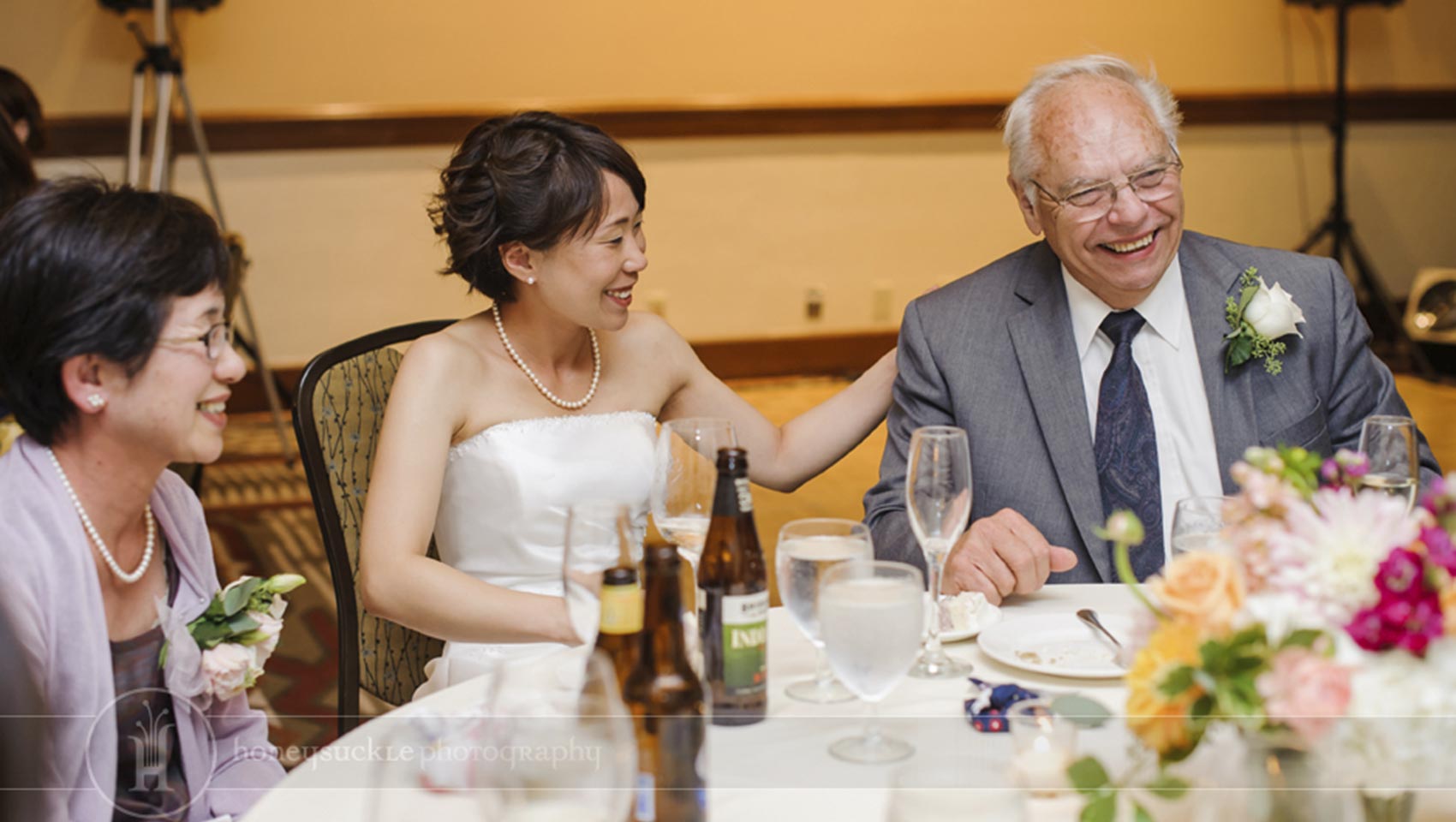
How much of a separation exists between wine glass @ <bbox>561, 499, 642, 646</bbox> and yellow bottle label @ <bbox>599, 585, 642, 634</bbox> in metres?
0.07

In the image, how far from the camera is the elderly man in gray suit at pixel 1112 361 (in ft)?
6.81

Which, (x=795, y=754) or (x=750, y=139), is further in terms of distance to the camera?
(x=750, y=139)

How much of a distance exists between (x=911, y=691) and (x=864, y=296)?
18.7ft

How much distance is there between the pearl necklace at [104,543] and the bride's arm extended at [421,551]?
1.04 ft

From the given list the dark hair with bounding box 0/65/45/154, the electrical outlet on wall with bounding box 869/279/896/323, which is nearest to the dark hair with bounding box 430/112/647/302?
the dark hair with bounding box 0/65/45/154

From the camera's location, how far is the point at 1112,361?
7.05 feet

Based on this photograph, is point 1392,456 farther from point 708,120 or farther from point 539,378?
point 708,120

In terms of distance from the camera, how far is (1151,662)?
0.86 m

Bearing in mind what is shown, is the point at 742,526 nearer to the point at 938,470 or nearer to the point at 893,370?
the point at 938,470

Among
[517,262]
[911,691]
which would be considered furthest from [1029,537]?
[517,262]

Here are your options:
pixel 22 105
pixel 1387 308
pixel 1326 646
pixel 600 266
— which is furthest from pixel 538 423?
pixel 1387 308

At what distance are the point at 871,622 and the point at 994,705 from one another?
0.22 m

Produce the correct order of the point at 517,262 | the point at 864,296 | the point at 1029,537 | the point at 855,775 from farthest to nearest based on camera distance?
the point at 864,296 < the point at 517,262 < the point at 1029,537 < the point at 855,775

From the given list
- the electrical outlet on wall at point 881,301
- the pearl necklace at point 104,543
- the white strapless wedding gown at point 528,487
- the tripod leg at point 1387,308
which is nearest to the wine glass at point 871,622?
the pearl necklace at point 104,543
